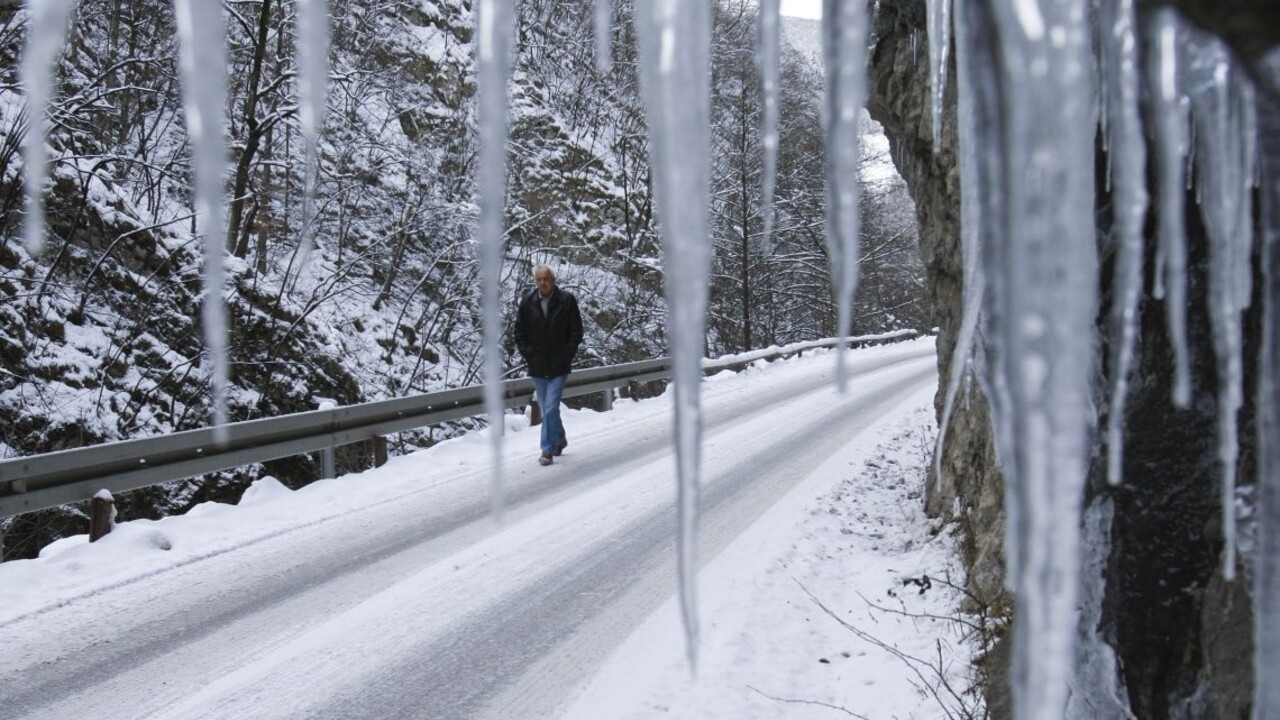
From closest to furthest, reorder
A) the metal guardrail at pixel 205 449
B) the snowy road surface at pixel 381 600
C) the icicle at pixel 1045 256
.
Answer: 1. the icicle at pixel 1045 256
2. the snowy road surface at pixel 381 600
3. the metal guardrail at pixel 205 449

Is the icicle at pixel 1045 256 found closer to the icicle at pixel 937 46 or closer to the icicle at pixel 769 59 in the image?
the icicle at pixel 769 59

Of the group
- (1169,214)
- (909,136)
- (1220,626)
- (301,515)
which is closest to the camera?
(1169,214)

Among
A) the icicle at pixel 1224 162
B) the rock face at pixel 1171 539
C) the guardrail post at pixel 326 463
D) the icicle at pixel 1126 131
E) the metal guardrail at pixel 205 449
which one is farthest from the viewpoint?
the guardrail post at pixel 326 463

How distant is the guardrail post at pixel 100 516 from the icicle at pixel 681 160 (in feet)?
18.5

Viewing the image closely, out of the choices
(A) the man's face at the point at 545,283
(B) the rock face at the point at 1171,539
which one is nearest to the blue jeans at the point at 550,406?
(A) the man's face at the point at 545,283

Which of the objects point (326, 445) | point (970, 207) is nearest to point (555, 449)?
point (326, 445)

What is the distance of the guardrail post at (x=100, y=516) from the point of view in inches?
212

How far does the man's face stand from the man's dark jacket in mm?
230

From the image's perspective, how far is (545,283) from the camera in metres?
7.80

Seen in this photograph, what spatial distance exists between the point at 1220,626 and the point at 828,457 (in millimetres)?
6869

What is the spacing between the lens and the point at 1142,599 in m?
2.00

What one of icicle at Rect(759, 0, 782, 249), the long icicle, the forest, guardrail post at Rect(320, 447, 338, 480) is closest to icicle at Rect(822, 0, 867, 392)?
icicle at Rect(759, 0, 782, 249)

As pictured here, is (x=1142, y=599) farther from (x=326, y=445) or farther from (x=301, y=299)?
(x=301, y=299)

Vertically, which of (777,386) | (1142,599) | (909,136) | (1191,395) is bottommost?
(777,386)
